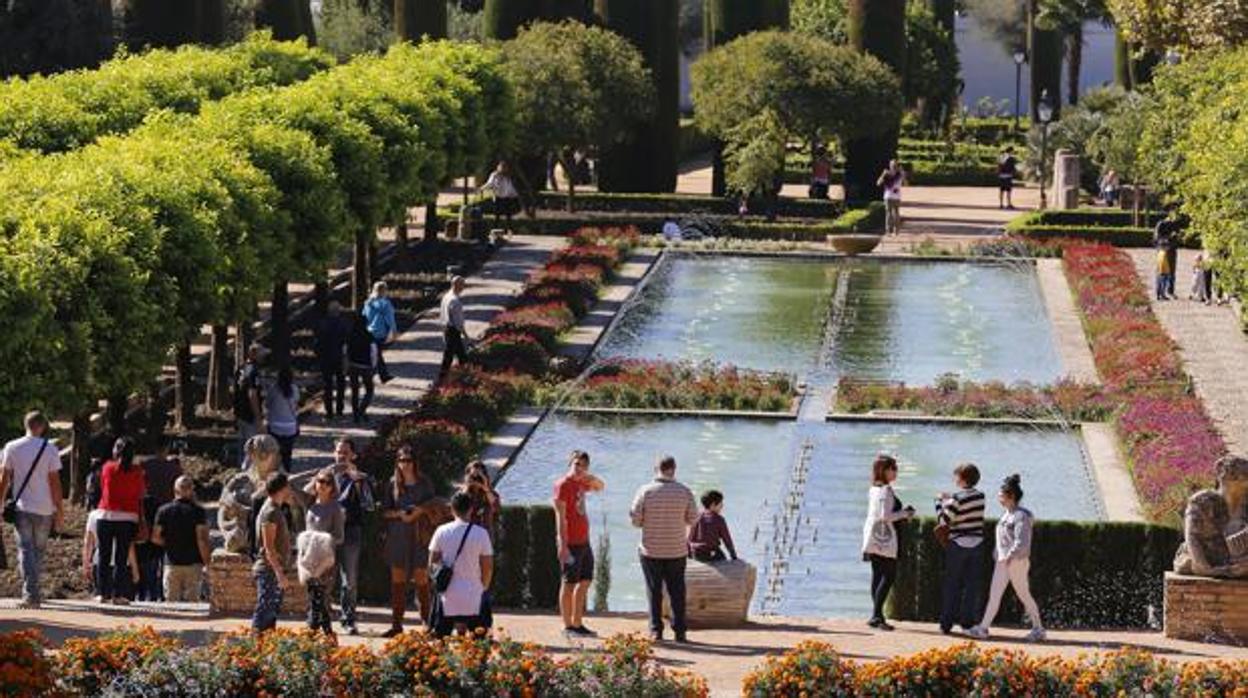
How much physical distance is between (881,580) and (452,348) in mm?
13626

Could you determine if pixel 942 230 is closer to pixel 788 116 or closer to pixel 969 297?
→ pixel 788 116

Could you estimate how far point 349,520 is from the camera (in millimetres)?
18266

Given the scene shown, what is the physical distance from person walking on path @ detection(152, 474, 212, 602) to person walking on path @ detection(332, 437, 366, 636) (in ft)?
4.20

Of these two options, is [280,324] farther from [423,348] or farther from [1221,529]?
[1221,529]

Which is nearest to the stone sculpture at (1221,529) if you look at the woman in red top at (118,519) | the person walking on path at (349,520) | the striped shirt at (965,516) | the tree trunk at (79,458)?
the striped shirt at (965,516)

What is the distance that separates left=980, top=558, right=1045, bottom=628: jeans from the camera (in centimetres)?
1833

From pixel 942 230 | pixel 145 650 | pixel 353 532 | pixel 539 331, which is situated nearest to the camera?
pixel 145 650

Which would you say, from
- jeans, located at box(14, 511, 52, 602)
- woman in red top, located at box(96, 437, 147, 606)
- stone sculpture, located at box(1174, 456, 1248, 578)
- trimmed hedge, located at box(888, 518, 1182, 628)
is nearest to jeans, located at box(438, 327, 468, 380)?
woman in red top, located at box(96, 437, 147, 606)

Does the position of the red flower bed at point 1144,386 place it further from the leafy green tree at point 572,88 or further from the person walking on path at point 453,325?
the leafy green tree at point 572,88

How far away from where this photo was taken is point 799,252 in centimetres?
4622

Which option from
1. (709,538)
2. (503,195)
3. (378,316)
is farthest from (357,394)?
(503,195)

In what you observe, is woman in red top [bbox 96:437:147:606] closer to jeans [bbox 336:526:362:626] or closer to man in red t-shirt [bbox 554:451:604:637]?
jeans [bbox 336:526:362:626]

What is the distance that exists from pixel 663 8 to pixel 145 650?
40318mm

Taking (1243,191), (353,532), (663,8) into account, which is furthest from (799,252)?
(353,532)
